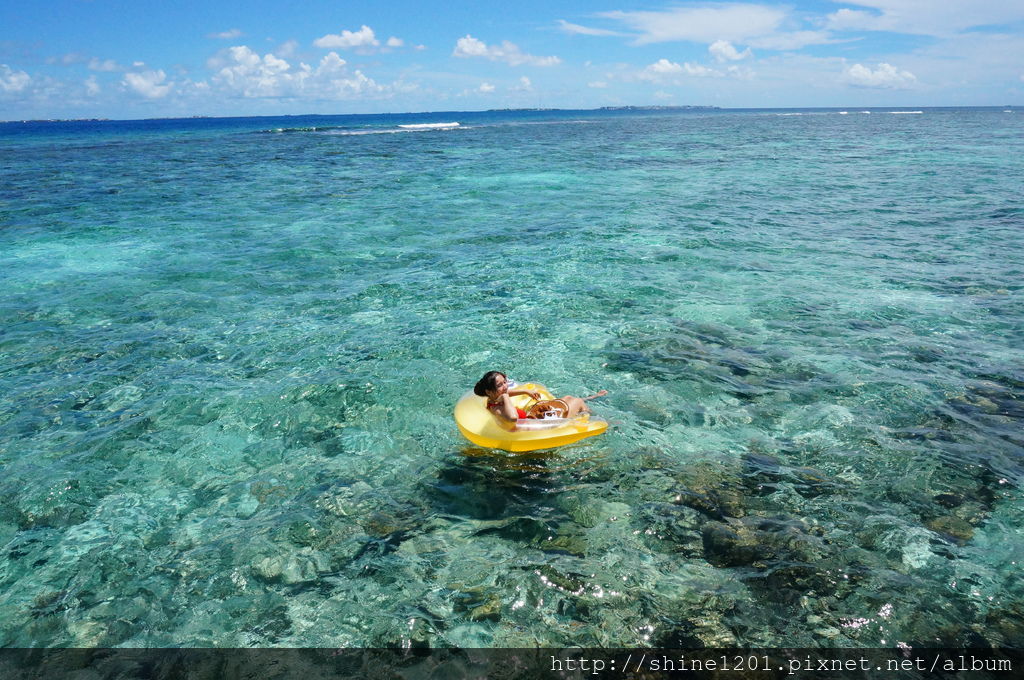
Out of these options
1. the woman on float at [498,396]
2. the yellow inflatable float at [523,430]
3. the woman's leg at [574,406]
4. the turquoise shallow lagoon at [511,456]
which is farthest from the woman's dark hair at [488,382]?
the woman's leg at [574,406]

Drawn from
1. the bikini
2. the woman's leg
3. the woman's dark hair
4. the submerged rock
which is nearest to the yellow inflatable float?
the bikini

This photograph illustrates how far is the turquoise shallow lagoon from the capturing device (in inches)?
222

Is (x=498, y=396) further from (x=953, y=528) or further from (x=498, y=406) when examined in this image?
(x=953, y=528)

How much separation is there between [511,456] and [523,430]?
600mm

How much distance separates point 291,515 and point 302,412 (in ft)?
8.30

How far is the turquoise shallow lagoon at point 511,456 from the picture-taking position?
5.63 metres

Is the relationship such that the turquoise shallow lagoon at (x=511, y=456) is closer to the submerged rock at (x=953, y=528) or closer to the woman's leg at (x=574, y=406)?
the submerged rock at (x=953, y=528)

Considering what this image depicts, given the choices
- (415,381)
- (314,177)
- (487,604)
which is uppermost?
(314,177)

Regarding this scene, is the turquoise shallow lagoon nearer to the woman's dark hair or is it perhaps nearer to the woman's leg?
the woman's leg

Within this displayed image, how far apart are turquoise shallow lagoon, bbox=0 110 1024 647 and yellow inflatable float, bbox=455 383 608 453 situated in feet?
1.37

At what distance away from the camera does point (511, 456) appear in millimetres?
7785

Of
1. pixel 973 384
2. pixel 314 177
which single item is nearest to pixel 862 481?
pixel 973 384

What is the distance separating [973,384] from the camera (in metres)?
9.35

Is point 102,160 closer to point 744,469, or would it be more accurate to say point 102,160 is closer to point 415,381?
point 415,381
